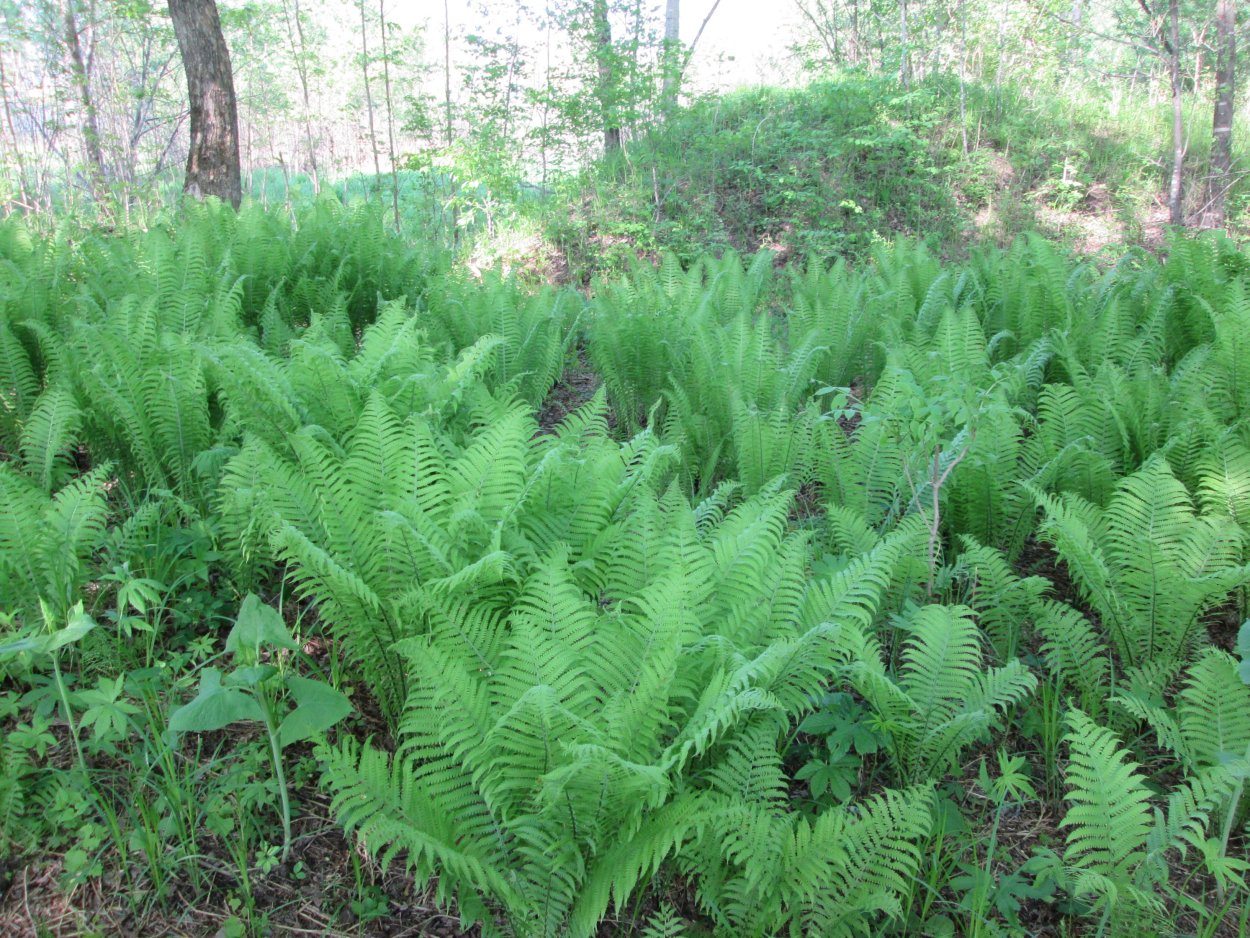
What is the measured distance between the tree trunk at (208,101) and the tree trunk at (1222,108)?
742cm

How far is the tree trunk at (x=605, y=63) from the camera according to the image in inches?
362

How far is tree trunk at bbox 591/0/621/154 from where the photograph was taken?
30.1ft

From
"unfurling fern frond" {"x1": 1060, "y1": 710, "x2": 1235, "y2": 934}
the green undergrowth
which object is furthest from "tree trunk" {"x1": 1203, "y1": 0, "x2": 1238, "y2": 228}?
"unfurling fern frond" {"x1": 1060, "y1": 710, "x2": 1235, "y2": 934}

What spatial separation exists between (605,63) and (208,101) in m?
5.14

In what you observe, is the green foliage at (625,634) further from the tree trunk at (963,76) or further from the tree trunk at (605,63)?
Result: the tree trunk at (605,63)

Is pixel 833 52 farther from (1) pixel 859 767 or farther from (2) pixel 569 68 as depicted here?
(1) pixel 859 767

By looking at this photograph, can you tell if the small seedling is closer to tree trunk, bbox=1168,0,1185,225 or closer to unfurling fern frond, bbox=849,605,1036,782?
unfurling fern frond, bbox=849,605,1036,782

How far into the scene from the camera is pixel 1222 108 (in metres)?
7.07

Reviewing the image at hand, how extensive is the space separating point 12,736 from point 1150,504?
290cm

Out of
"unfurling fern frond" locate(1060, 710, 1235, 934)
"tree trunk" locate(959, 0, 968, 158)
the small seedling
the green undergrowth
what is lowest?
"unfurling fern frond" locate(1060, 710, 1235, 934)

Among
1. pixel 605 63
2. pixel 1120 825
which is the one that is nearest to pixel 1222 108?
pixel 605 63

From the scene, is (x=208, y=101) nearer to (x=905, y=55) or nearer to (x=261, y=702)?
(x=261, y=702)

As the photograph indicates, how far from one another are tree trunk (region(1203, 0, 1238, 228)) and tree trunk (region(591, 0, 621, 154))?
5.66 metres

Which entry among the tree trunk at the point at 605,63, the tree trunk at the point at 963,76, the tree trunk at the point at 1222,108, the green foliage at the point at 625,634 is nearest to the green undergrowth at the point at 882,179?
the tree trunk at the point at 963,76
